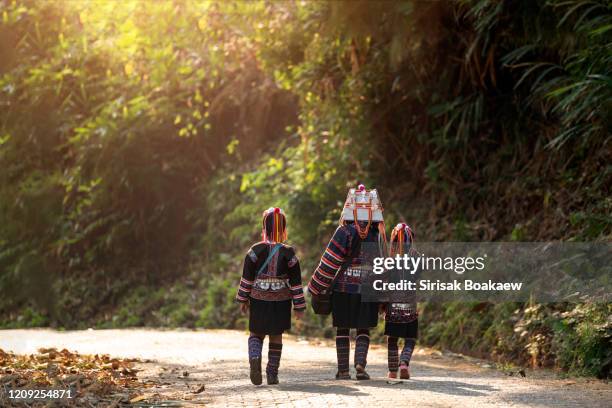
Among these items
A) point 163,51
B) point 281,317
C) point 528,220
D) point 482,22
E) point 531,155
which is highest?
point 163,51

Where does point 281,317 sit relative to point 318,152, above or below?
below

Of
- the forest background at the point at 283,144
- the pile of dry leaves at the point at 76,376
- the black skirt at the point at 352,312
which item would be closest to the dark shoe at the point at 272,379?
the black skirt at the point at 352,312

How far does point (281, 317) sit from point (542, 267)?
15.0 feet

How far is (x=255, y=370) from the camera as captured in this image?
8.82 meters

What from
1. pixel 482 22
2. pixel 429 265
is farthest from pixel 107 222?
pixel 482 22

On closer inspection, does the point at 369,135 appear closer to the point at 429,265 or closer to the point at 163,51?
the point at 429,265

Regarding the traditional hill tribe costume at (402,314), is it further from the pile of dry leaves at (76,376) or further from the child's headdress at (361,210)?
the pile of dry leaves at (76,376)

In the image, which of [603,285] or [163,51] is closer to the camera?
[603,285]

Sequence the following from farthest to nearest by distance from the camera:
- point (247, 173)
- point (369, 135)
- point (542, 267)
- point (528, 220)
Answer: point (247, 173)
point (369, 135)
point (528, 220)
point (542, 267)

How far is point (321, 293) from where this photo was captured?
9.18 metres

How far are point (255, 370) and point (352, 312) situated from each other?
1061mm

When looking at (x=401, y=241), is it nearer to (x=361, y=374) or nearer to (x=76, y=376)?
(x=361, y=374)

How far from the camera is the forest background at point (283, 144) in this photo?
1262 cm

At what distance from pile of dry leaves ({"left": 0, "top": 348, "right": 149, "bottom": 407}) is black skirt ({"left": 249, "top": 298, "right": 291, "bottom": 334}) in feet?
3.85
